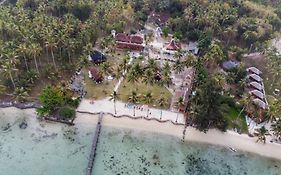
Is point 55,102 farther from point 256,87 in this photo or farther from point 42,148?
point 256,87

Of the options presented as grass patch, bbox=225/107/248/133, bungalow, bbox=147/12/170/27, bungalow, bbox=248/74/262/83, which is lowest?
grass patch, bbox=225/107/248/133

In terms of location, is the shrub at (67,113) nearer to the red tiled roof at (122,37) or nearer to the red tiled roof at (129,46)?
the red tiled roof at (129,46)

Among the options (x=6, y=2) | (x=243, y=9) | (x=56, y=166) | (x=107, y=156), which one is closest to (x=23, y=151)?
(x=56, y=166)

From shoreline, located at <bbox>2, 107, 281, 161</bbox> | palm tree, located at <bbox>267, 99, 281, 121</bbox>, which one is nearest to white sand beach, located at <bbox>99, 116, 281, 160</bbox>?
shoreline, located at <bbox>2, 107, 281, 161</bbox>

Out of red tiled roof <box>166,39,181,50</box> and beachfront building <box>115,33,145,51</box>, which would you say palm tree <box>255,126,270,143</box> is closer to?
red tiled roof <box>166,39,181,50</box>

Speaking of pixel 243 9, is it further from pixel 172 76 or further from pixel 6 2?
pixel 6 2

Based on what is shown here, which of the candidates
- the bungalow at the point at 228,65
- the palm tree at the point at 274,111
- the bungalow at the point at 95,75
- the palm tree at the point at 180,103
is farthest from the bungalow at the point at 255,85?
the bungalow at the point at 95,75

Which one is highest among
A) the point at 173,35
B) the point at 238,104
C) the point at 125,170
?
the point at 173,35
